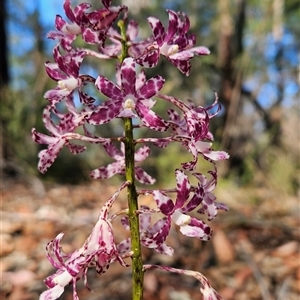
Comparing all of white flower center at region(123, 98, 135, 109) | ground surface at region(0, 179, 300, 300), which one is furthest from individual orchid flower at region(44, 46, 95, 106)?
ground surface at region(0, 179, 300, 300)

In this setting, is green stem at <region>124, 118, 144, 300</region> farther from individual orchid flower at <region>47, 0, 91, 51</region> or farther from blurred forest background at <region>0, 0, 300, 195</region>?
blurred forest background at <region>0, 0, 300, 195</region>

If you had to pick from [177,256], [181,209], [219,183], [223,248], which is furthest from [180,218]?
[219,183]

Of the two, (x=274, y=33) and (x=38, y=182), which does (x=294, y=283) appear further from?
(x=274, y=33)

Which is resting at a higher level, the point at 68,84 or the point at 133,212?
the point at 68,84

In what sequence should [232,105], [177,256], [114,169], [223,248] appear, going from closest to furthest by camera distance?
[114,169]
[177,256]
[223,248]
[232,105]

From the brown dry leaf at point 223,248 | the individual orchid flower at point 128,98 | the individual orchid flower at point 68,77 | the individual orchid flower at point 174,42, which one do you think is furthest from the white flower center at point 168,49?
the brown dry leaf at point 223,248

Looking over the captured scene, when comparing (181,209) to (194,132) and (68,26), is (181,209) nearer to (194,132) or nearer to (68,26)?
(194,132)
